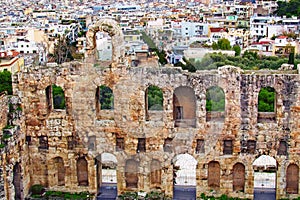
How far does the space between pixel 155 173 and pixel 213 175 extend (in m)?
2.62

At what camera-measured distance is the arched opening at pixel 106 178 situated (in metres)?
23.0

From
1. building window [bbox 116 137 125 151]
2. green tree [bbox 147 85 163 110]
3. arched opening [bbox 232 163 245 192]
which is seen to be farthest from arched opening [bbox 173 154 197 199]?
green tree [bbox 147 85 163 110]

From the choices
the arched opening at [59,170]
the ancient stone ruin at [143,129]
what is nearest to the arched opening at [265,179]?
the ancient stone ruin at [143,129]

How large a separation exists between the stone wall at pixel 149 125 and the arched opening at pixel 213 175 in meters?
0.25

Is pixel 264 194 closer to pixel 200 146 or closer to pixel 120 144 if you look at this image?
pixel 200 146

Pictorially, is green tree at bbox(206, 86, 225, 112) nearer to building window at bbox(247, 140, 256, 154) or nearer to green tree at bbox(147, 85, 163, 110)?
green tree at bbox(147, 85, 163, 110)

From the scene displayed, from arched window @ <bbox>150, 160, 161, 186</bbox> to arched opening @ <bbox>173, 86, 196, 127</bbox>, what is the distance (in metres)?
1.98

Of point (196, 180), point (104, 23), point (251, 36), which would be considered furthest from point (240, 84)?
point (251, 36)

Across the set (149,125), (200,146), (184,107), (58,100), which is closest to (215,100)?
(184,107)

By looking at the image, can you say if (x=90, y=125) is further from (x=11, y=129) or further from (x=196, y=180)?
(x=196, y=180)

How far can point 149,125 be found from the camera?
2180 centimetres

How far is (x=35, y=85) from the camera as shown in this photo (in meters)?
22.3

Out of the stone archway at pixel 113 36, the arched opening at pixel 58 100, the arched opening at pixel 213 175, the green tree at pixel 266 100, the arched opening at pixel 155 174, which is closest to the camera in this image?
the stone archway at pixel 113 36

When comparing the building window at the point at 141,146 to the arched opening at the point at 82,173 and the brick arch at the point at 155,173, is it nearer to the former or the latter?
the brick arch at the point at 155,173
